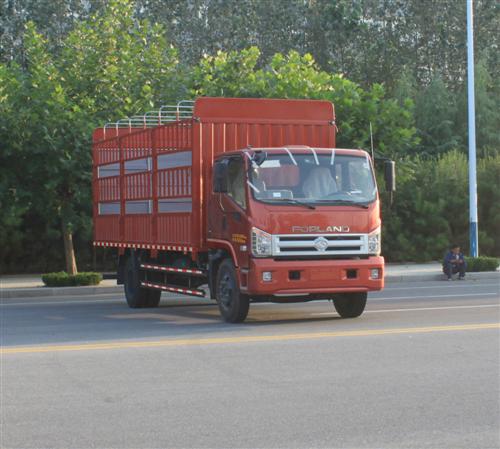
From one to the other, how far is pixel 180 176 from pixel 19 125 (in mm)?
10662

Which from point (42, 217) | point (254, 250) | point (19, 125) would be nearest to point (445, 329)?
point (254, 250)

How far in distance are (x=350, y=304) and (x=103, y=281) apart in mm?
11406

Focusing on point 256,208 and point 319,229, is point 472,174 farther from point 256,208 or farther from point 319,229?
point 256,208

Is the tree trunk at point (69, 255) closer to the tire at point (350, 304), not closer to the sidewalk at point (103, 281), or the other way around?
the sidewalk at point (103, 281)

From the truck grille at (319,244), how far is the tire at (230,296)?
0.82m

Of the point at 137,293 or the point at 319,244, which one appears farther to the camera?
the point at 137,293

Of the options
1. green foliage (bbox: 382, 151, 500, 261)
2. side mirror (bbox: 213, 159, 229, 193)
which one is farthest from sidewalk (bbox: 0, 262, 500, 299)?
side mirror (bbox: 213, 159, 229, 193)

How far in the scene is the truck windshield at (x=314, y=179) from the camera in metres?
15.3

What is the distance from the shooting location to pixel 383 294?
21703mm

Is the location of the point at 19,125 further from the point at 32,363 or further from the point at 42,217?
the point at 32,363

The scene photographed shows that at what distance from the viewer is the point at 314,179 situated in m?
15.6

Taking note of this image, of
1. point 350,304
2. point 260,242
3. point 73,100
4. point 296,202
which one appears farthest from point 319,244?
point 73,100

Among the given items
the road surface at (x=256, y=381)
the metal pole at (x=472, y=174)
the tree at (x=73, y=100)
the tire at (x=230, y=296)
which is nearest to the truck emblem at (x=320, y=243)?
the road surface at (x=256, y=381)

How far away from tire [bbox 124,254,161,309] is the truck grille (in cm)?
494
